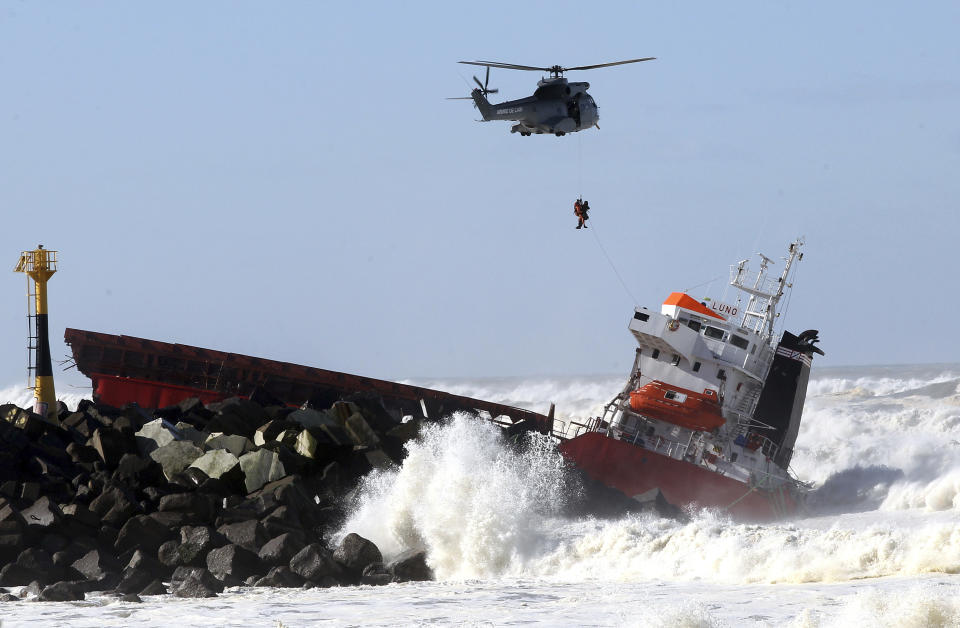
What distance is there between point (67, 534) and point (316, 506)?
435 centimetres

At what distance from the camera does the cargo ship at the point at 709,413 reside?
30.5 m

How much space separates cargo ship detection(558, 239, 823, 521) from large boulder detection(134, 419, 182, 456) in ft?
29.9

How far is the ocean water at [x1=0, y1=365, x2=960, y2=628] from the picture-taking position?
16.8 metres

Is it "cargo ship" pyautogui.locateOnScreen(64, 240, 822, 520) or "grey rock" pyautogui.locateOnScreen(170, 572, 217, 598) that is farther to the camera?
"cargo ship" pyautogui.locateOnScreen(64, 240, 822, 520)

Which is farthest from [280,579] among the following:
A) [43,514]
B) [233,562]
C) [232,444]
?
[232,444]

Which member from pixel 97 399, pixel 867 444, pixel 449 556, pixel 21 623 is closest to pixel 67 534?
pixel 21 623

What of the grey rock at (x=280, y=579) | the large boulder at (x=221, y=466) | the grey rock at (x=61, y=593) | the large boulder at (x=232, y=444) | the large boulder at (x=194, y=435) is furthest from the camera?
the large boulder at (x=194, y=435)

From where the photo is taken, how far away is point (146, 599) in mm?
18953

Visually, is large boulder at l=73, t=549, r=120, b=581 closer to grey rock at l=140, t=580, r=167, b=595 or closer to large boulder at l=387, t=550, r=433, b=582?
grey rock at l=140, t=580, r=167, b=595

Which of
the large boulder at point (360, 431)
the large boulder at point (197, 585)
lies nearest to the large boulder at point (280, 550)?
the large boulder at point (197, 585)

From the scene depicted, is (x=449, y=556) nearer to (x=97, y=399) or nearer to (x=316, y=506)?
(x=316, y=506)

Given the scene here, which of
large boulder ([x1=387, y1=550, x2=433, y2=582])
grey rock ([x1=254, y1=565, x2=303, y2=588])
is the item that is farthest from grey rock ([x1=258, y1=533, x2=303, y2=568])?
large boulder ([x1=387, y1=550, x2=433, y2=582])

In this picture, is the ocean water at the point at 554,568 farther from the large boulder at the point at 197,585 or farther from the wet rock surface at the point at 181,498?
the wet rock surface at the point at 181,498

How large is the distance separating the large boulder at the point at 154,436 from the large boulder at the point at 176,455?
835mm
